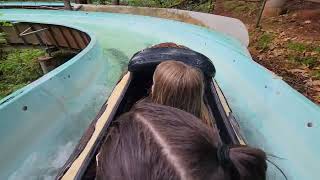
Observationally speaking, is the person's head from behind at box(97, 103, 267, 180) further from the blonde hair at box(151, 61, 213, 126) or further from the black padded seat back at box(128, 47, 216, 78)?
the black padded seat back at box(128, 47, 216, 78)

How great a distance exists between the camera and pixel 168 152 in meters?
1.00

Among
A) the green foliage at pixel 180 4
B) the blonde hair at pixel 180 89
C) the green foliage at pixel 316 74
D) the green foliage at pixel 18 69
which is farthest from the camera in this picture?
the green foliage at pixel 180 4

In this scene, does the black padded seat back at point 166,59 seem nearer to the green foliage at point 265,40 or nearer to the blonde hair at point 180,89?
the blonde hair at point 180,89

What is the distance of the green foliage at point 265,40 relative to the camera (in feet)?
19.0

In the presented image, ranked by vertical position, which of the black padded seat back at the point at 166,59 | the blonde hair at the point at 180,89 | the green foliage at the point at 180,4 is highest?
the blonde hair at the point at 180,89

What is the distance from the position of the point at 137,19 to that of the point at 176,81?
218 inches

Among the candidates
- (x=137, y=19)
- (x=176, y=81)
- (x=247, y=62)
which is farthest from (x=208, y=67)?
(x=137, y=19)

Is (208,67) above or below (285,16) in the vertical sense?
above

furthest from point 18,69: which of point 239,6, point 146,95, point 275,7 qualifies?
point 239,6

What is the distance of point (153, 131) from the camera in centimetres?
105

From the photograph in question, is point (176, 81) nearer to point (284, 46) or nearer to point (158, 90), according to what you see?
point (158, 90)

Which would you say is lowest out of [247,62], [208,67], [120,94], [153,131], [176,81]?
[247,62]

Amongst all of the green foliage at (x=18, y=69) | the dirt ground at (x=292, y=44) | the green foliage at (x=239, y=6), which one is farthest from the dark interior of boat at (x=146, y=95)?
the green foliage at (x=239, y=6)

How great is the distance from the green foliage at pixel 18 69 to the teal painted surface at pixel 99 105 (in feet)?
4.38
